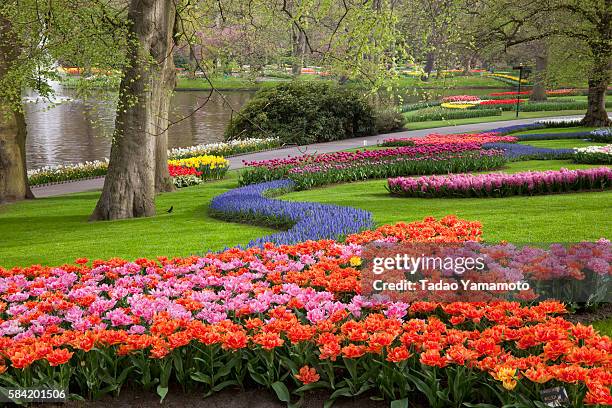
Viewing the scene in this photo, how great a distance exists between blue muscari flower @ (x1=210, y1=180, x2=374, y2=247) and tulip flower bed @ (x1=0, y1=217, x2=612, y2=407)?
2.52 m

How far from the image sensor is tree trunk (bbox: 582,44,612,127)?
24.0 meters

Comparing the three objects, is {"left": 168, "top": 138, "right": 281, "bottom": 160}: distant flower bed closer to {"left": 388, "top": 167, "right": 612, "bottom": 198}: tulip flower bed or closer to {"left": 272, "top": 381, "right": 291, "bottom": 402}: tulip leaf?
{"left": 388, "top": 167, "right": 612, "bottom": 198}: tulip flower bed

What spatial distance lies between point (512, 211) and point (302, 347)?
6.53 metres

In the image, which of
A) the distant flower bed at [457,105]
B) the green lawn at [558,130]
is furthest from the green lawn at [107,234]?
the distant flower bed at [457,105]

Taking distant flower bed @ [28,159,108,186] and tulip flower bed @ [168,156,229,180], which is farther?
distant flower bed @ [28,159,108,186]

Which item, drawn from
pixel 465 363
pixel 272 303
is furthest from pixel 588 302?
pixel 272 303

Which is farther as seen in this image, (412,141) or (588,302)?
(412,141)

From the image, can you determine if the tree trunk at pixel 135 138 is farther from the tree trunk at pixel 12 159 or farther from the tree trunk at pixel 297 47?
the tree trunk at pixel 12 159

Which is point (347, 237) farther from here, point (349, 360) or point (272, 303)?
point (349, 360)

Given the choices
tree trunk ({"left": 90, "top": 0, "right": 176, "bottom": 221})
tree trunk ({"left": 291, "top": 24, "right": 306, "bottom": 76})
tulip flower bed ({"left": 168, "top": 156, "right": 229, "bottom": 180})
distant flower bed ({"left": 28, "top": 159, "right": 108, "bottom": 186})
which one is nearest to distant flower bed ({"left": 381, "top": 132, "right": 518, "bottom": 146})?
tree trunk ({"left": 291, "top": 24, "right": 306, "bottom": 76})

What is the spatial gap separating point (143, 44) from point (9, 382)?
8658mm

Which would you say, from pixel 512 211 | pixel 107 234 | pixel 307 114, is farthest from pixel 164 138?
pixel 307 114

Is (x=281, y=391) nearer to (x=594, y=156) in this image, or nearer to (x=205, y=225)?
(x=205, y=225)

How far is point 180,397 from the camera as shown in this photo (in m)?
4.07
